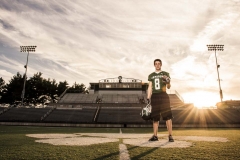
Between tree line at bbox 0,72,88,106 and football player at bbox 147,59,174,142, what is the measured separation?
5381cm

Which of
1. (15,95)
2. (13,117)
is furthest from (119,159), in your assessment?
(15,95)

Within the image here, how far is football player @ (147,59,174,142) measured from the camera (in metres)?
4.53

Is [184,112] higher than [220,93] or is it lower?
lower

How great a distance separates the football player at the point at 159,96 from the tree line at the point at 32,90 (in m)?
53.8

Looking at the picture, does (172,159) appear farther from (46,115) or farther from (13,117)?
(13,117)

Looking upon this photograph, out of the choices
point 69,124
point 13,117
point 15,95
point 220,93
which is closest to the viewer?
point 69,124

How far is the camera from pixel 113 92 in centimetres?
4597

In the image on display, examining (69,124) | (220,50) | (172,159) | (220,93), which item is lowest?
(69,124)

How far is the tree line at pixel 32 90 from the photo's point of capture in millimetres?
52594

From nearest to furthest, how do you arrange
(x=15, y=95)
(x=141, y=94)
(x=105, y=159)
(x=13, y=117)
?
(x=105, y=159), (x=13, y=117), (x=141, y=94), (x=15, y=95)

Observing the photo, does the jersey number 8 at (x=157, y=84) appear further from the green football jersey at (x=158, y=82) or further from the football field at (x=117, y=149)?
the football field at (x=117, y=149)

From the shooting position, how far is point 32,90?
180 ft

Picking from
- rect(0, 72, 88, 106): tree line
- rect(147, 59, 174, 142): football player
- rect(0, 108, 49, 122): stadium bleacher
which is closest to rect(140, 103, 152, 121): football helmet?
rect(147, 59, 174, 142): football player

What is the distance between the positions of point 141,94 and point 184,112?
16.9 m
